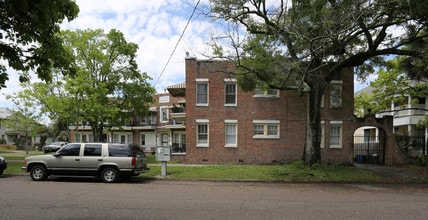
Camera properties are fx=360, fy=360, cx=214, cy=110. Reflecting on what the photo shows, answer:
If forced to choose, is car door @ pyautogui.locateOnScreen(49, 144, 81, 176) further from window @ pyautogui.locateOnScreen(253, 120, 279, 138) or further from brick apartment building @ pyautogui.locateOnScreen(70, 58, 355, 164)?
window @ pyautogui.locateOnScreen(253, 120, 279, 138)

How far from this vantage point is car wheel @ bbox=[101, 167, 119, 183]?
15.2m

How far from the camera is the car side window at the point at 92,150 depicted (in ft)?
51.0

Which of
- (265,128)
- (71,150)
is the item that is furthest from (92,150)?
(265,128)

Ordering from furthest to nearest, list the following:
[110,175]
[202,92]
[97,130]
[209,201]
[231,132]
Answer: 1. [97,130]
2. [202,92]
3. [231,132]
4. [110,175]
5. [209,201]

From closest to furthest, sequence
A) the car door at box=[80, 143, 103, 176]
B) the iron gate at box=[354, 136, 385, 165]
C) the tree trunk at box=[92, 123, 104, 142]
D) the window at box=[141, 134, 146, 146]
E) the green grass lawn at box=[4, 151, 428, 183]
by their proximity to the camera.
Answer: the car door at box=[80, 143, 103, 176], the green grass lawn at box=[4, 151, 428, 183], the iron gate at box=[354, 136, 385, 165], the tree trunk at box=[92, 123, 104, 142], the window at box=[141, 134, 146, 146]

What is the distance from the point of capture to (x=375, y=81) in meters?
28.9

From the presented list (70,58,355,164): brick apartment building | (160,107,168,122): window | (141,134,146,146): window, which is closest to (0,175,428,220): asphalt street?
(70,58,355,164): brick apartment building

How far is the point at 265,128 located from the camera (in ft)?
80.9

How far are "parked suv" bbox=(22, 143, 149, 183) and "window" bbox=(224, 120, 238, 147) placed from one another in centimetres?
980

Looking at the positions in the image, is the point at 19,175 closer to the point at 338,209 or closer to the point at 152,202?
the point at 152,202

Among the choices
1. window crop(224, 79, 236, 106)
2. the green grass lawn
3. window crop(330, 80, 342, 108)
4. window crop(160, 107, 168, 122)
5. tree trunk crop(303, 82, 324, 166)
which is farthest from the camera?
window crop(160, 107, 168, 122)

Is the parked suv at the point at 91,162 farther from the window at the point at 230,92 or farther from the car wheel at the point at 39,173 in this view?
Answer: the window at the point at 230,92

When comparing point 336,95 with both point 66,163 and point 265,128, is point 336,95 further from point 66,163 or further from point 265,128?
point 66,163

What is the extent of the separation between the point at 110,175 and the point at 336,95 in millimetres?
14547
